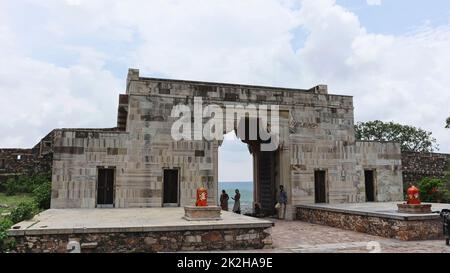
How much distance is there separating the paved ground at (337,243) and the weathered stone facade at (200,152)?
12.5 ft

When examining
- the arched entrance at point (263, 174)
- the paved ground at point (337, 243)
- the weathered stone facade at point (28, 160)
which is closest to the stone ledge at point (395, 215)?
the paved ground at point (337, 243)

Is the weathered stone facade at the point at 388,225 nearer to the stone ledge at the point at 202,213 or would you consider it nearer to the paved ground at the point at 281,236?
the paved ground at the point at 281,236

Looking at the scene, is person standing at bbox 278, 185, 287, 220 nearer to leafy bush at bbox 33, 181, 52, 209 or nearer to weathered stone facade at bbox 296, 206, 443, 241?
weathered stone facade at bbox 296, 206, 443, 241

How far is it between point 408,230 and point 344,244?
2.11 m

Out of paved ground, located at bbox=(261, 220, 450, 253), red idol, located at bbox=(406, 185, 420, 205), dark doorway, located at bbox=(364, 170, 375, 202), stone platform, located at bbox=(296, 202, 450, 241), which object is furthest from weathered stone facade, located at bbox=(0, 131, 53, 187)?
red idol, located at bbox=(406, 185, 420, 205)

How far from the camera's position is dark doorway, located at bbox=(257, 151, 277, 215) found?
18.4 meters

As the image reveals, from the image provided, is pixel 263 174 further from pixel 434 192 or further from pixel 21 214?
pixel 21 214

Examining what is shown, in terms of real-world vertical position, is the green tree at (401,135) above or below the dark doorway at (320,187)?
above

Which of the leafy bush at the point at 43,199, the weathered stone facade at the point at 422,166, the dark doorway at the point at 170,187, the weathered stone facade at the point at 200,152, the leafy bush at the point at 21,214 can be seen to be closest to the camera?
the leafy bush at the point at 21,214

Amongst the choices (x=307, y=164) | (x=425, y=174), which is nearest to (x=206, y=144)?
(x=307, y=164)

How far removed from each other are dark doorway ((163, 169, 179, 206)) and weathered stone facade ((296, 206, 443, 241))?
19.5 ft

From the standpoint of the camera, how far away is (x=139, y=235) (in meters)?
8.88

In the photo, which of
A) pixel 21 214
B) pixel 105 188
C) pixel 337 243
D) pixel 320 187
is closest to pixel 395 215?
pixel 337 243

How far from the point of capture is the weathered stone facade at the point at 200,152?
14070 mm
